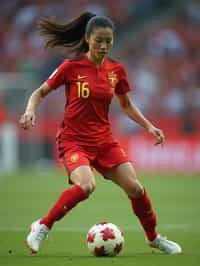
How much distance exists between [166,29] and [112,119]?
3.29 metres

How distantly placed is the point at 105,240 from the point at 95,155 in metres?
0.84

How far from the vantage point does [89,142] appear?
7629 mm

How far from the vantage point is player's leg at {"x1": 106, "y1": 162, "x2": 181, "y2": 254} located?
25.0ft

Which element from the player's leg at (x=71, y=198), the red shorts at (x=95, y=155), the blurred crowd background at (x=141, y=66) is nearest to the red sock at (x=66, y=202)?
the player's leg at (x=71, y=198)

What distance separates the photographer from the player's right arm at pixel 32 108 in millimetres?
6973

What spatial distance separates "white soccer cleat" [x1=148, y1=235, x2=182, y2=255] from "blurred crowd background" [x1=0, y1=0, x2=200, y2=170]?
14947 millimetres

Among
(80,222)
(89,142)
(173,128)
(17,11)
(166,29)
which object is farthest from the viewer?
(17,11)

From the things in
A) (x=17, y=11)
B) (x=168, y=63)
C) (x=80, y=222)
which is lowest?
(x=80, y=222)

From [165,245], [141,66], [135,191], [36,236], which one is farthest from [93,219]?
[141,66]

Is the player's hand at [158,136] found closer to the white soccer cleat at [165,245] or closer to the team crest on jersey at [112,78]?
the team crest on jersey at [112,78]

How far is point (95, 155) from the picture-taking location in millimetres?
7637

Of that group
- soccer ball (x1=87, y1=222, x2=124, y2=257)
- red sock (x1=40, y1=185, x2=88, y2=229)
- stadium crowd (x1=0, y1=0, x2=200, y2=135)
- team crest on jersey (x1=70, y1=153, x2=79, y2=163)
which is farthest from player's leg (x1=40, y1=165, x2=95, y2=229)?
stadium crowd (x1=0, y1=0, x2=200, y2=135)

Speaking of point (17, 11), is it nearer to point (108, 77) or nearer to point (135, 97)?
point (135, 97)

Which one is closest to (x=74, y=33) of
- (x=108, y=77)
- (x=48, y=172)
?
(x=108, y=77)
